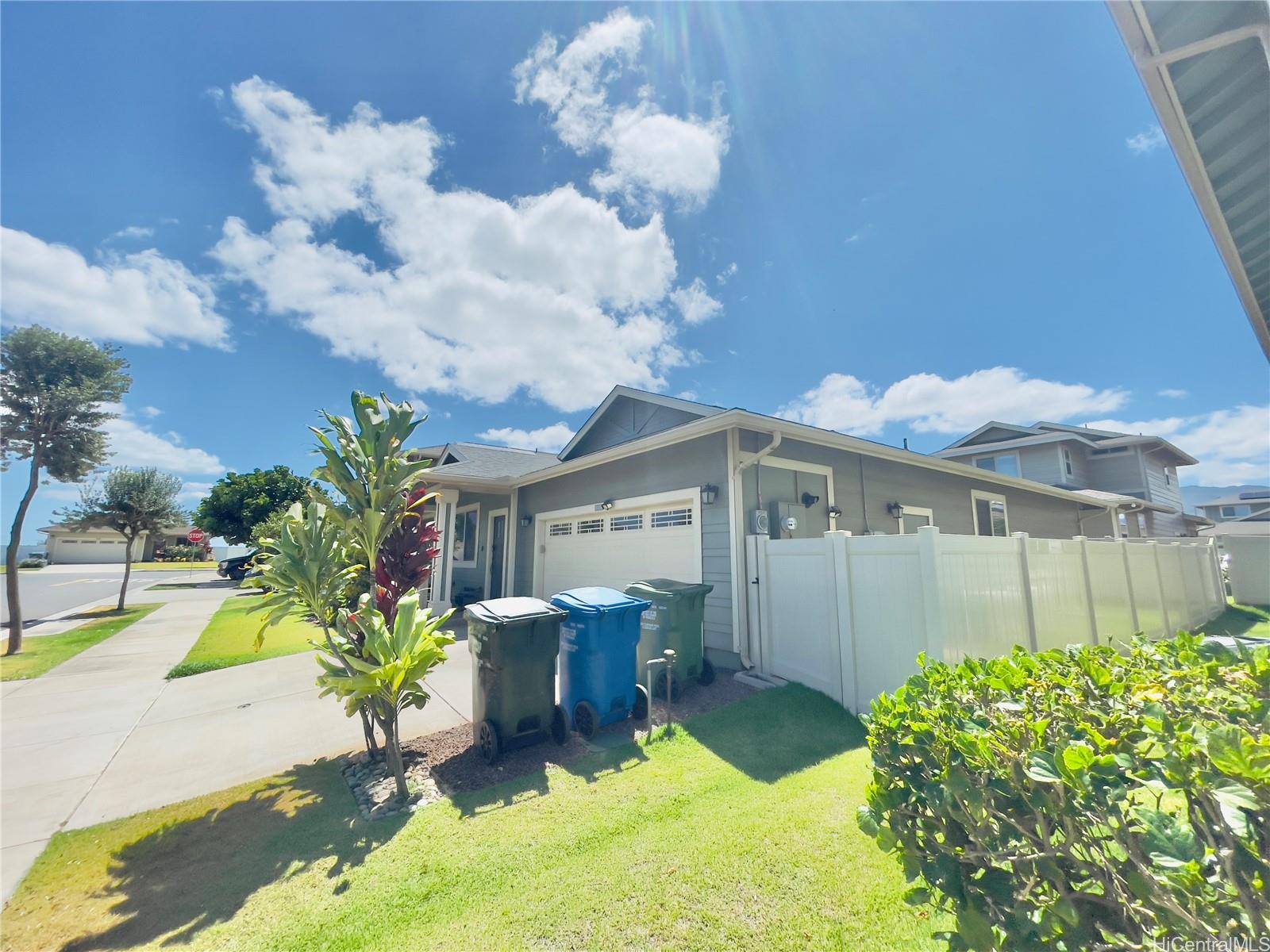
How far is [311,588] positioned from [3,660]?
29.3 feet

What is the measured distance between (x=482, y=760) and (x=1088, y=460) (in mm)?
27434

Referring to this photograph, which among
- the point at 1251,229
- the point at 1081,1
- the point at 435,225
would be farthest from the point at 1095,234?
the point at 435,225

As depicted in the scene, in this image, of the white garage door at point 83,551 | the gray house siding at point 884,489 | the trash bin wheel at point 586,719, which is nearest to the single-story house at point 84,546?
the white garage door at point 83,551

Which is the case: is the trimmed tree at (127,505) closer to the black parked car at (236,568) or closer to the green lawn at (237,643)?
the green lawn at (237,643)

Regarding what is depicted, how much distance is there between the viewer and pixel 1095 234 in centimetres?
816

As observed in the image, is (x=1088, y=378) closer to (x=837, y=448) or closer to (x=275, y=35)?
(x=837, y=448)

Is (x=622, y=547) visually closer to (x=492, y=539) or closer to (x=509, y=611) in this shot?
(x=509, y=611)

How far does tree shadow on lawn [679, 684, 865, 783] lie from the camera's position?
3963mm

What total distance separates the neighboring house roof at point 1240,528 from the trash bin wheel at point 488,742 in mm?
29807

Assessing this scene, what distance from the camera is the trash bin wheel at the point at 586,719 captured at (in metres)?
4.49

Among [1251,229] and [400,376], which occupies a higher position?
[400,376]

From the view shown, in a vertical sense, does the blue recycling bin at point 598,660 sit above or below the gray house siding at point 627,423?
below

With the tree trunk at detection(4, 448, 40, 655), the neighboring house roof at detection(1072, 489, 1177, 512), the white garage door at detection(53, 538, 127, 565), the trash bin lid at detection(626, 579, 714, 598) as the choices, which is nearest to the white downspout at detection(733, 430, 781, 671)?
the trash bin lid at detection(626, 579, 714, 598)

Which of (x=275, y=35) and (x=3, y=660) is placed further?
(x=3, y=660)
